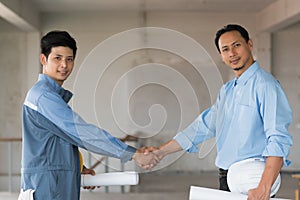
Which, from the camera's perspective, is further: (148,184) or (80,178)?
(148,184)

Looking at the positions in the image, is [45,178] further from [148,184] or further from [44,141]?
[148,184]

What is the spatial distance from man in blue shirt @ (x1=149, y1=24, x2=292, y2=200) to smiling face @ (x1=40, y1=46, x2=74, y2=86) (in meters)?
0.61

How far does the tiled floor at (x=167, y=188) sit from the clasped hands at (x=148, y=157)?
364 cm

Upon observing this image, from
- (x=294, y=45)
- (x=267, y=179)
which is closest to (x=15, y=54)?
(x=294, y=45)

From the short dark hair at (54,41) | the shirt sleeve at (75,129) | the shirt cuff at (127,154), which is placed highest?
the short dark hair at (54,41)

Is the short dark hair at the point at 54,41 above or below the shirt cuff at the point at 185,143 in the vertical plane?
above

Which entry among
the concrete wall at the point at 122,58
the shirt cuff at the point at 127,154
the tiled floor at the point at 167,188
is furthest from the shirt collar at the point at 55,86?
the concrete wall at the point at 122,58

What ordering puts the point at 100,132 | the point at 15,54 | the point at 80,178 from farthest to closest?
the point at 15,54 → the point at 80,178 → the point at 100,132

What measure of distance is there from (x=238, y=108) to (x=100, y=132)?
53cm

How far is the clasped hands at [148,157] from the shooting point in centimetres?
220

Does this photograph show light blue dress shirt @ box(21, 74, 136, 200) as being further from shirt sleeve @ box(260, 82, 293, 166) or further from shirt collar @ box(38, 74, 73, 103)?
shirt sleeve @ box(260, 82, 293, 166)

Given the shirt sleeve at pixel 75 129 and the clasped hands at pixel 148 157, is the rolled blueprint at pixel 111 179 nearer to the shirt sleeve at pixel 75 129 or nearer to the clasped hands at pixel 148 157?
the shirt sleeve at pixel 75 129

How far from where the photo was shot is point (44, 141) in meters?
1.85

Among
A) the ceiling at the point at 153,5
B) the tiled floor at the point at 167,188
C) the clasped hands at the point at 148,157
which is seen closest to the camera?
the clasped hands at the point at 148,157
